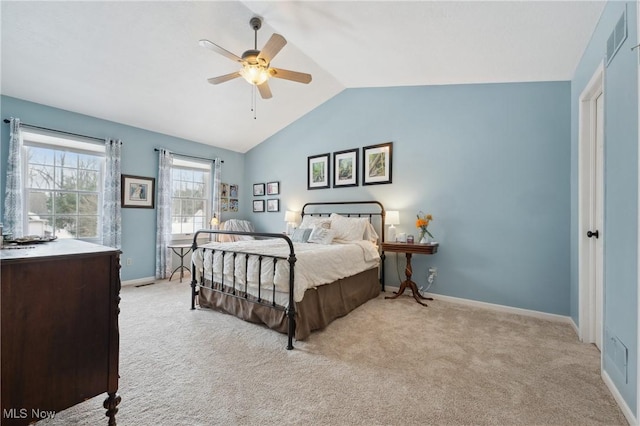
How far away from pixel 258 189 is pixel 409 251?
3770 mm

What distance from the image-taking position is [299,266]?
2.56 meters

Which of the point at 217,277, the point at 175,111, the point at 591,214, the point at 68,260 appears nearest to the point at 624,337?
the point at 591,214

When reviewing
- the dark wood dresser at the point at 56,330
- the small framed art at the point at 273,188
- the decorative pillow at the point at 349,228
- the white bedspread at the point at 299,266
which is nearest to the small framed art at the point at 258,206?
the small framed art at the point at 273,188

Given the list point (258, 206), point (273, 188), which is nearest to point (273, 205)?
point (273, 188)

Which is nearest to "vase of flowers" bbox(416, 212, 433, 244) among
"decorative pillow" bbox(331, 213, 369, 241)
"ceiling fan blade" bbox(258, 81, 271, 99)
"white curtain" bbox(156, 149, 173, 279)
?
"decorative pillow" bbox(331, 213, 369, 241)

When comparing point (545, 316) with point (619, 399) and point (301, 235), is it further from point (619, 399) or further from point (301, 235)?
point (301, 235)

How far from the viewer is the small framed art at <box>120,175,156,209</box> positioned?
14.9 feet

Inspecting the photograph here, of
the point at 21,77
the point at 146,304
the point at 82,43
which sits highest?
the point at 82,43

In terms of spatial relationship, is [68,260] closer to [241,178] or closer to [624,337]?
[624,337]

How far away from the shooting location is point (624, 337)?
5.49 ft

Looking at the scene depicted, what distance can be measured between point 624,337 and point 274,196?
17.0 ft

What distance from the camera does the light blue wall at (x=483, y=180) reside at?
3143 millimetres

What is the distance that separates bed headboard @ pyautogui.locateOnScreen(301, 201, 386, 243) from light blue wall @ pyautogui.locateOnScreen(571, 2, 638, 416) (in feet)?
8.61

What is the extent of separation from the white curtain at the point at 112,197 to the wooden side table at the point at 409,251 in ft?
13.8
